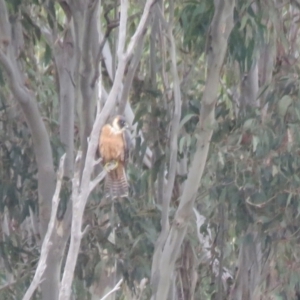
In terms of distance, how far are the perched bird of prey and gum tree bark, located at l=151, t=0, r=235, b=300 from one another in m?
0.61

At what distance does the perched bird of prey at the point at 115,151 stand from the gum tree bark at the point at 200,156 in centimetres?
61

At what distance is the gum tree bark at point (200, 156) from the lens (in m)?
4.41

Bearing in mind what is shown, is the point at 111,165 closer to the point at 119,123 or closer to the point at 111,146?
the point at 111,146

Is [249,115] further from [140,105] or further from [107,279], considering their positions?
[107,279]

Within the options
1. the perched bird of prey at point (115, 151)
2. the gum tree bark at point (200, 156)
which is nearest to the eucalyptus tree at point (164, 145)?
the gum tree bark at point (200, 156)

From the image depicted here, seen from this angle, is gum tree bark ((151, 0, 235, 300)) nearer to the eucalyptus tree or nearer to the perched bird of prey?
the eucalyptus tree

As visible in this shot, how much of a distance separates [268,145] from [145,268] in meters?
1.06

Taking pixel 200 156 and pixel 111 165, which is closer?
pixel 111 165

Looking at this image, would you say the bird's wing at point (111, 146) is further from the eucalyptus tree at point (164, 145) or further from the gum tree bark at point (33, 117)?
the gum tree bark at point (33, 117)

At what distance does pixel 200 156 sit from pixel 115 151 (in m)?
0.75

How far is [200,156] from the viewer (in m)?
4.65

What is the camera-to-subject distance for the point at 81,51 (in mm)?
4348

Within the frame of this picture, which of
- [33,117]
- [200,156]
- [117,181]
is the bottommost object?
[117,181]

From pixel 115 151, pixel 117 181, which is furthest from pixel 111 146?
pixel 117 181
